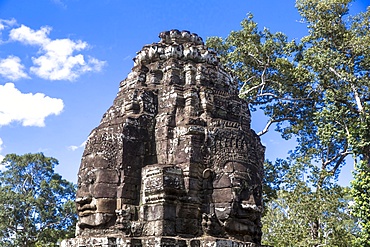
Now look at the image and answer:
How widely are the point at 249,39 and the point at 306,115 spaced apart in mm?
3928

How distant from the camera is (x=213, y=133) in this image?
23.5ft

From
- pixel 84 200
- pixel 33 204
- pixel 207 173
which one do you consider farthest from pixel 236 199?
pixel 33 204

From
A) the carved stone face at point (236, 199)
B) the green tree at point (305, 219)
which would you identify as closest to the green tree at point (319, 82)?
the green tree at point (305, 219)

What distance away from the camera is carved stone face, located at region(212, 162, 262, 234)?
668cm

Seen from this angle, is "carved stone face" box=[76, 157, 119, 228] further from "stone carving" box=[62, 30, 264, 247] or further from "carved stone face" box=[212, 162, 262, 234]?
"carved stone face" box=[212, 162, 262, 234]

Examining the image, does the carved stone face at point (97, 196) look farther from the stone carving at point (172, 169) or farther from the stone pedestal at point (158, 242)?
the stone pedestal at point (158, 242)

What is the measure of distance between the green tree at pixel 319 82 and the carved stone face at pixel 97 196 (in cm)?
837

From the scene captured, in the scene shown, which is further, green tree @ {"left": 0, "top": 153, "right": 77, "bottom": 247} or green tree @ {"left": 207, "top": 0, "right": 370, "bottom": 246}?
green tree @ {"left": 0, "top": 153, "right": 77, "bottom": 247}

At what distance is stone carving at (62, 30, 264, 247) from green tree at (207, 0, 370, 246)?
6935mm

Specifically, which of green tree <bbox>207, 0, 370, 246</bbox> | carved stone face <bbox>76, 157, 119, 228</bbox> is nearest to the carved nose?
carved stone face <bbox>76, 157, 119, 228</bbox>

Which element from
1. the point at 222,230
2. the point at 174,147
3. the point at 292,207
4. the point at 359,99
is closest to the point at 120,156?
the point at 174,147

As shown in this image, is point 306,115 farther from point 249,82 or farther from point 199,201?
point 199,201

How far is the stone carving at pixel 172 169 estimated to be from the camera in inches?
256

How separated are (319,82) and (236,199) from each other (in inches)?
410
